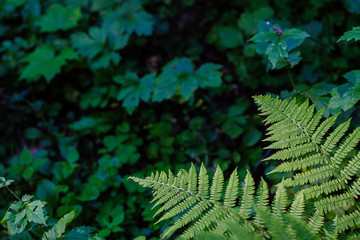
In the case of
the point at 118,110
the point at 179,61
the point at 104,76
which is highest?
the point at 179,61

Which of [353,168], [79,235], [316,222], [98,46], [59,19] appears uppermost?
[59,19]

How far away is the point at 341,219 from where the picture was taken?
4.80ft

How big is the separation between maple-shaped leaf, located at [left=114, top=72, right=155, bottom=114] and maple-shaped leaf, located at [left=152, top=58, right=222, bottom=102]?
0.12m

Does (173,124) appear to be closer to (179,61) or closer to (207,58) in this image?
(179,61)

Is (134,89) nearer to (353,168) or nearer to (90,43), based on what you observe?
(90,43)

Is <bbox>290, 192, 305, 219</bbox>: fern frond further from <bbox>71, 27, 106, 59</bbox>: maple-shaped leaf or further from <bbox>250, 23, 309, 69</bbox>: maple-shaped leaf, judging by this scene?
<bbox>71, 27, 106, 59</bbox>: maple-shaped leaf

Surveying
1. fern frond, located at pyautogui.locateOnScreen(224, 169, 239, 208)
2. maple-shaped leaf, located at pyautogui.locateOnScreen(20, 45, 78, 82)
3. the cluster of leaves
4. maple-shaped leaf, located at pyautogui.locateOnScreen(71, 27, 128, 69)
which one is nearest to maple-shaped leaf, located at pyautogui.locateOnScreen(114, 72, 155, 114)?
the cluster of leaves

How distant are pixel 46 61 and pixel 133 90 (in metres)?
1.18

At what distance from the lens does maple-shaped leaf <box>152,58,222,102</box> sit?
2.82m

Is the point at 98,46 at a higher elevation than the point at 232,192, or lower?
higher

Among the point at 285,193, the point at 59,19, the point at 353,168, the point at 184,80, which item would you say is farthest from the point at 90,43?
the point at 353,168

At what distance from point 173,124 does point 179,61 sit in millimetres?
784

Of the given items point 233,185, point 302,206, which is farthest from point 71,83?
point 302,206

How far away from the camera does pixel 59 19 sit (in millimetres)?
3730
